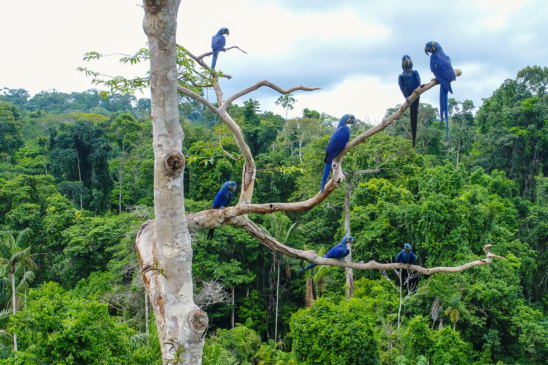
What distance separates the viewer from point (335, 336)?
8.34 metres

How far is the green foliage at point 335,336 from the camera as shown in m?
8.27

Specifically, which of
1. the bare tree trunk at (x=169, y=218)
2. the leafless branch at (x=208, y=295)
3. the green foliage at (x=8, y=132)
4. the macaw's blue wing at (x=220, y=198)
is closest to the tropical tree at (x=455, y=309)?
the leafless branch at (x=208, y=295)

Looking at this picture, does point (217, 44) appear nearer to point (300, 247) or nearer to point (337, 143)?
point (337, 143)

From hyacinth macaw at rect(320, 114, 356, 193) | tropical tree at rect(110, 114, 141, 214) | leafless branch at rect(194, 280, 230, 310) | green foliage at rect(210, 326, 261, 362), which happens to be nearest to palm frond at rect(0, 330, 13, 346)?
leafless branch at rect(194, 280, 230, 310)

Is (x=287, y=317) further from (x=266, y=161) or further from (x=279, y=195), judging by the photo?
(x=266, y=161)

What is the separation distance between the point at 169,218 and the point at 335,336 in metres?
6.95

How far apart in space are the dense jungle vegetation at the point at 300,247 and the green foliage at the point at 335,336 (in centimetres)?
3

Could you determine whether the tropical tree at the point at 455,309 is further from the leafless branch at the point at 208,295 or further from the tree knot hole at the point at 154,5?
the tree knot hole at the point at 154,5

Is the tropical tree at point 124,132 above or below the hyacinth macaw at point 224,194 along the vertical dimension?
above

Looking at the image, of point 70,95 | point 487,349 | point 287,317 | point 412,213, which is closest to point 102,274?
point 287,317

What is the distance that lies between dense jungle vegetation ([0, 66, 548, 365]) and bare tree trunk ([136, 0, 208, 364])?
4.71 feet

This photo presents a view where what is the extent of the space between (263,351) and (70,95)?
5511cm

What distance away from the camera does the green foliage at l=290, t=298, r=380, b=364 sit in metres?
8.27

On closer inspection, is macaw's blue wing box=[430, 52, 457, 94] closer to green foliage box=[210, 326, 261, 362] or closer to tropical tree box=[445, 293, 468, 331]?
tropical tree box=[445, 293, 468, 331]
